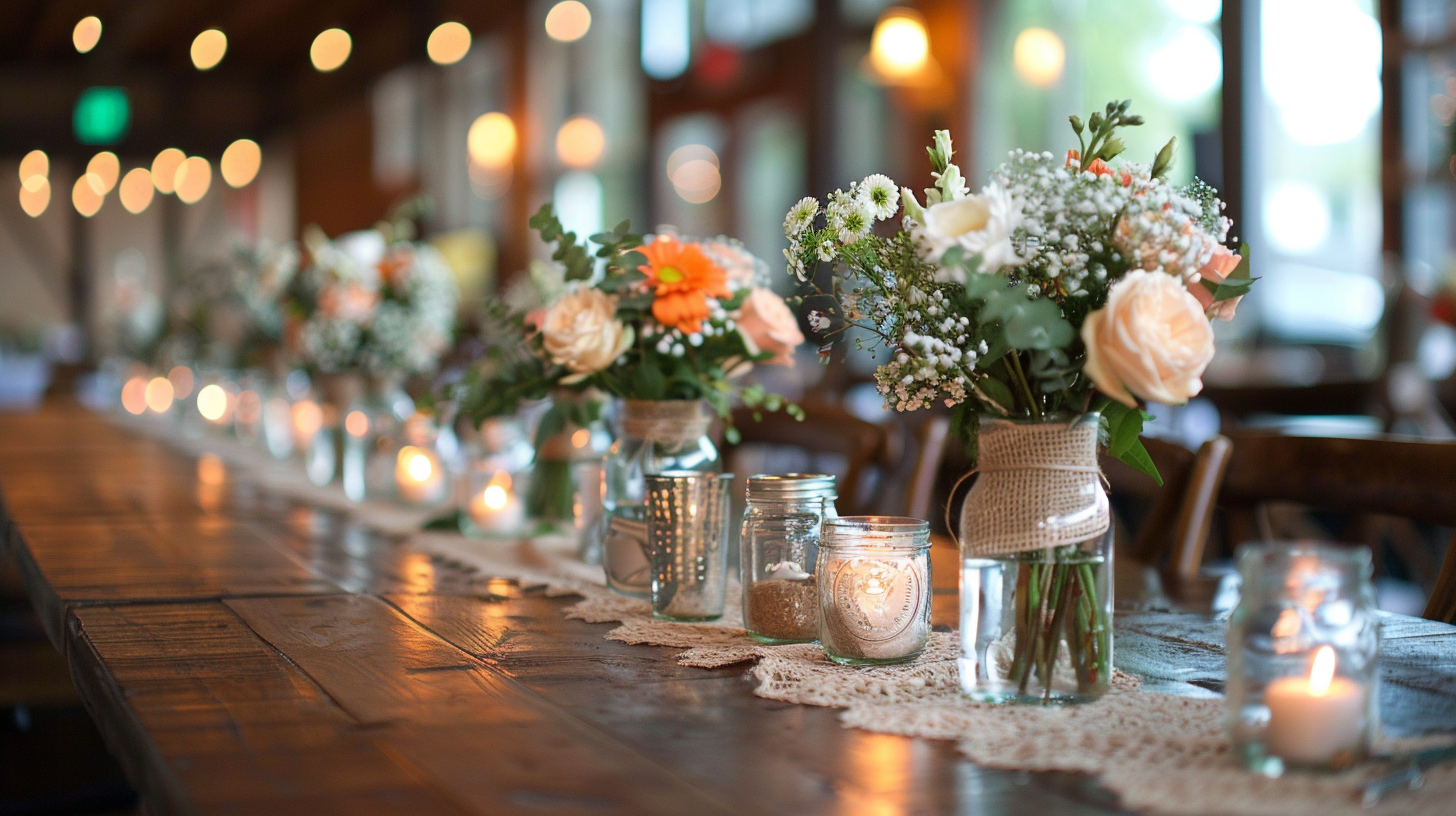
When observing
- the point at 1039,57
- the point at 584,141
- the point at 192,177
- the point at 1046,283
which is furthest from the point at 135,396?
the point at 192,177

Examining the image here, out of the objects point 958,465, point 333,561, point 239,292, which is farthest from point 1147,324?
point 239,292

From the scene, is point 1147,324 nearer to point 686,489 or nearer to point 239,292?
point 686,489

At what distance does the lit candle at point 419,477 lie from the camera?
2088 mm

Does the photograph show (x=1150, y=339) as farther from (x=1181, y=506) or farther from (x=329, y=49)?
(x=329, y=49)

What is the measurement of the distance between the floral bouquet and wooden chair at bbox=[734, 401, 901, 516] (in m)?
0.82

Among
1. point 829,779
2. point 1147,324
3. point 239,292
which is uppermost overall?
point 239,292

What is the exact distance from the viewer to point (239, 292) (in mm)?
3604

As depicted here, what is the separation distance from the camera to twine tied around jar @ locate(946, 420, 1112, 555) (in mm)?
854

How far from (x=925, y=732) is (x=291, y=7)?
12.6 metres

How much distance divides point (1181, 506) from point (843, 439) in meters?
0.66

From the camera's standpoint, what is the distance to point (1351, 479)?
145cm

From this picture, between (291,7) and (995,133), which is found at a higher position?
(291,7)

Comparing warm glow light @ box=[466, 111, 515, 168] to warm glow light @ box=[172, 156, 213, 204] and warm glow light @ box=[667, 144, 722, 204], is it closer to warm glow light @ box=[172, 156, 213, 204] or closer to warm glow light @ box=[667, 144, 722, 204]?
warm glow light @ box=[667, 144, 722, 204]

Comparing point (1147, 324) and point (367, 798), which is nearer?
point (367, 798)
